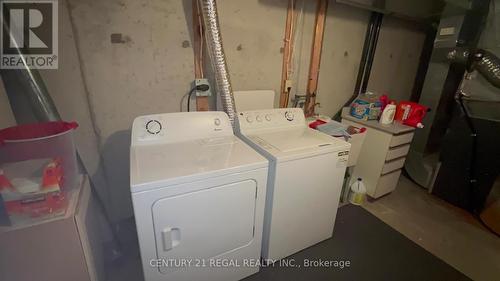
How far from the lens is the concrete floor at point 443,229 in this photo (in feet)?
5.54

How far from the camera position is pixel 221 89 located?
165 cm

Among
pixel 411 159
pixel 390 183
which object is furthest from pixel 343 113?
pixel 411 159

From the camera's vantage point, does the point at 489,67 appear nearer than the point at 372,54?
Yes

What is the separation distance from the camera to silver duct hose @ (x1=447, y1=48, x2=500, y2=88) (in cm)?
204

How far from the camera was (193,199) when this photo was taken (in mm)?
1110

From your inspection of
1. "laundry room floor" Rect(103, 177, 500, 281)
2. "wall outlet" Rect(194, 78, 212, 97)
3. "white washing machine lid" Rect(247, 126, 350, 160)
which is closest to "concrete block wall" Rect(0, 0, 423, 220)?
"wall outlet" Rect(194, 78, 212, 97)

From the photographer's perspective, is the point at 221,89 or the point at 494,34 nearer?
the point at 221,89

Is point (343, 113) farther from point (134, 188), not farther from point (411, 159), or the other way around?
point (134, 188)

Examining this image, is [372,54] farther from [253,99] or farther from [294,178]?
[294,178]

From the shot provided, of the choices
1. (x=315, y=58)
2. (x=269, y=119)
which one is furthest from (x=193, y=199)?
(x=315, y=58)

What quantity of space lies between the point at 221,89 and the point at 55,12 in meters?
1.03

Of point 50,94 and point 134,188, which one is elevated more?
point 50,94

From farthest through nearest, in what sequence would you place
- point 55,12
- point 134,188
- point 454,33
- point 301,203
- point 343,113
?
point 343,113 → point 454,33 → point 301,203 → point 55,12 → point 134,188

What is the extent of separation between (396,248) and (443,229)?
2.09 ft
